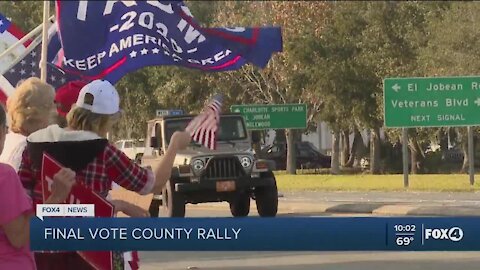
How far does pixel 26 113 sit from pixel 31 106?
0.20 feet

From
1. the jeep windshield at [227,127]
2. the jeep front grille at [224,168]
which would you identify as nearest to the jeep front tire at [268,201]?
the jeep front grille at [224,168]

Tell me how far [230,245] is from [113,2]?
15.1ft

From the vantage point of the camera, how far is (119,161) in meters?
4.65

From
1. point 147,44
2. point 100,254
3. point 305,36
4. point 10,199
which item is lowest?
point 100,254

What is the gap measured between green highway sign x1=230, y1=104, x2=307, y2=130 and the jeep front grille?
51.9ft

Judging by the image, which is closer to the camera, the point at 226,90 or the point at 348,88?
the point at 348,88

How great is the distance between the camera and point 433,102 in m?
27.4

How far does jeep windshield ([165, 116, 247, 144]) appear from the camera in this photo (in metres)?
19.4

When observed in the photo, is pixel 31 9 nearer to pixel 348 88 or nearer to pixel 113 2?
pixel 348 88

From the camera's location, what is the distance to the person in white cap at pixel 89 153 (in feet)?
14.9

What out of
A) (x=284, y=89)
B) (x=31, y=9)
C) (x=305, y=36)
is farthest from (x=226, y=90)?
(x=31, y=9)

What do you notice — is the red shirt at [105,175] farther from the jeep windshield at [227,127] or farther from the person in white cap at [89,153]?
the jeep windshield at [227,127]

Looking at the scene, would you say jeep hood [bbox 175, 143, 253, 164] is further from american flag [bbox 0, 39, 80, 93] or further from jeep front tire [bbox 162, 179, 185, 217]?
american flag [bbox 0, 39, 80, 93]

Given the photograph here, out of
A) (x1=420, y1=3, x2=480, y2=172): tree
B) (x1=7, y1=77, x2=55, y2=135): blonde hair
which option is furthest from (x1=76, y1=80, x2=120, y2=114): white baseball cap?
(x1=420, y1=3, x2=480, y2=172): tree
